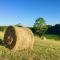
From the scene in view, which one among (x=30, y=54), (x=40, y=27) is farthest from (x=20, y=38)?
(x=40, y=27)

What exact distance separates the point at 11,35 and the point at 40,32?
55665 millimetres

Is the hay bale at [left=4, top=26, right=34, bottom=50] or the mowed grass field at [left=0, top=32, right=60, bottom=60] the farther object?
the hay bale at [left=4, top=26, right=34, bottom=50]

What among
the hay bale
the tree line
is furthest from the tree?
the hay bale

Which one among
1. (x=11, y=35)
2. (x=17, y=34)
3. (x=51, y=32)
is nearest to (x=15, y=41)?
(x=17, y=34)

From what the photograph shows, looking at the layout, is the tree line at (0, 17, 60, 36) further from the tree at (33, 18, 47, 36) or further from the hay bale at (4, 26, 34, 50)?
the hay bale at (4, 26, 34, 50)

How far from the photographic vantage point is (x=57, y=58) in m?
11.0

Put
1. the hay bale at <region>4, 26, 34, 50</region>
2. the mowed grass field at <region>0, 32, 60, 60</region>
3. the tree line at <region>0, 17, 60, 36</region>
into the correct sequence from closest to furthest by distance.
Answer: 1. the mowed grass field at <region>0, 32, 60, 60</region>
2. the hay bale at <region>4, 26, 34, 50</region>
3. the tree line at <region>0, 17, 60, 36</region>

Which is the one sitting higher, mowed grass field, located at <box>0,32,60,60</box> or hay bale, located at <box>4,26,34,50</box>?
hay bale, located at <box>4,26,34,50</box>

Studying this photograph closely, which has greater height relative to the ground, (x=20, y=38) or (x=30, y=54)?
(x=20, y=38)

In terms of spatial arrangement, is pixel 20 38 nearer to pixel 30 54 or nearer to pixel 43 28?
pixel 30 54

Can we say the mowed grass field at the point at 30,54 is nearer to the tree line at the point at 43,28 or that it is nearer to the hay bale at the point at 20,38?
the hay bale at the point at 20,38

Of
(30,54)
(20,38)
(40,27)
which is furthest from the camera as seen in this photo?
(40,27)

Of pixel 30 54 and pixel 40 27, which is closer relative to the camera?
pixel 30 54

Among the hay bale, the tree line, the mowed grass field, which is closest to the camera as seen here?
the mowed grass field
